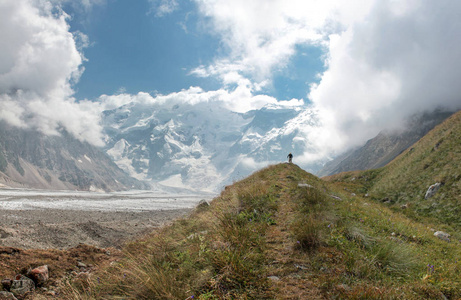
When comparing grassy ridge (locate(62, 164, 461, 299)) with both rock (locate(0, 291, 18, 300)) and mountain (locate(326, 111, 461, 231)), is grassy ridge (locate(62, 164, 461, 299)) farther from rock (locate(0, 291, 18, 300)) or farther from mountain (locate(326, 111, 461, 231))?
mountain (locate(326, 111, 461, 231))

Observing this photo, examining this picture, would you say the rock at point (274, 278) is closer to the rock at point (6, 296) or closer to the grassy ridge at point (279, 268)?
the grassy ridge at point (279, 268)

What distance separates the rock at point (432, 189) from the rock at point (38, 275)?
23574mm

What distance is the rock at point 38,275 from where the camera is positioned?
711 centimetres

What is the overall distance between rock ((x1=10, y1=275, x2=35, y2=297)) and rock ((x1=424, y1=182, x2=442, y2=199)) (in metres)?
23.8

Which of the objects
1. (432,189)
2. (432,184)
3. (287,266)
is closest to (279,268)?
(287,266)

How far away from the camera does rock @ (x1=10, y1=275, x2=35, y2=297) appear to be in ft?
21.4

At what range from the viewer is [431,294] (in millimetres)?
4645

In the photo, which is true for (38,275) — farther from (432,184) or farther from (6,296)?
(432,184)

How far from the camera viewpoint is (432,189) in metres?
18.5

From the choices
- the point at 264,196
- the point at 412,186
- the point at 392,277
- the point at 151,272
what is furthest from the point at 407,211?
the point at 151,272

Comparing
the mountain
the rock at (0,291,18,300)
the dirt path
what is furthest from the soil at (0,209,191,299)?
the mountain

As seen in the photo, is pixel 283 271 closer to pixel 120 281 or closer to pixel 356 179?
pixel 120 281

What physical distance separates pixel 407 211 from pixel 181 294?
19.1 meters

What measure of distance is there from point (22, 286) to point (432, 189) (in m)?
24.4
